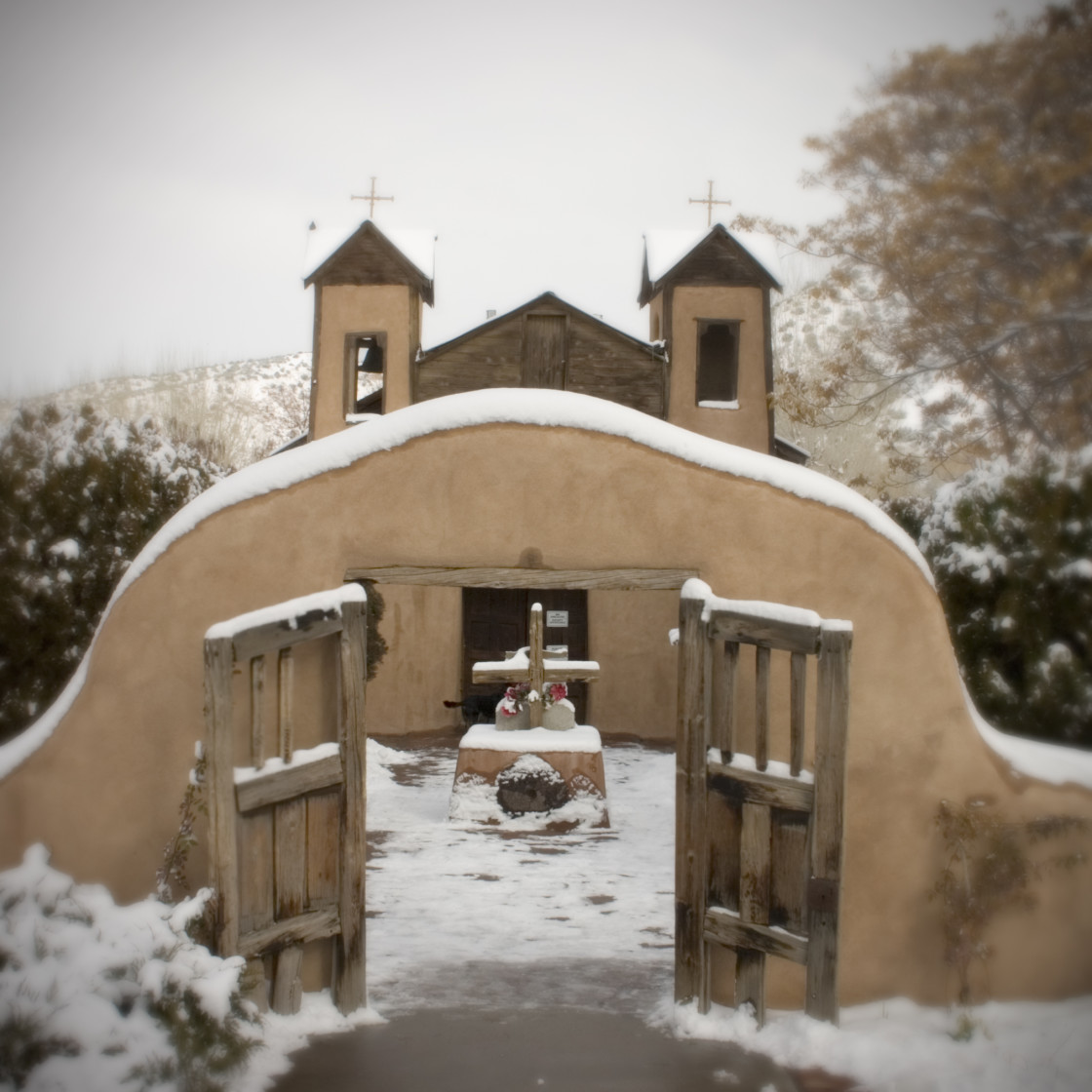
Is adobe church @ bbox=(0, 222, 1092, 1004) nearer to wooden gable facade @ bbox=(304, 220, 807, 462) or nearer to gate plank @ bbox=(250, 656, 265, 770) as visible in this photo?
gate plank @ bbox=(250, 656, 265, 770)

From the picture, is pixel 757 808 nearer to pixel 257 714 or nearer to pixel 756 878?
pixel 756 878

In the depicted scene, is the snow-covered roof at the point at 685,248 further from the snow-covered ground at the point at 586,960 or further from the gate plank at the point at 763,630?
the gate plank at the point at 763,630

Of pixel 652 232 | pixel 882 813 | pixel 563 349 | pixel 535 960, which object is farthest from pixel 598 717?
pixel 882 813

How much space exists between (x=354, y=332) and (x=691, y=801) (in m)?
11.3

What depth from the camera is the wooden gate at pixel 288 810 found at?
525 centimetres

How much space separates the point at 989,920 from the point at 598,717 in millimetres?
10145

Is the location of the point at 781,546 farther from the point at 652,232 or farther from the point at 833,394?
the point at 652,232

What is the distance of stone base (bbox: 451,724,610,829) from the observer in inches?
428

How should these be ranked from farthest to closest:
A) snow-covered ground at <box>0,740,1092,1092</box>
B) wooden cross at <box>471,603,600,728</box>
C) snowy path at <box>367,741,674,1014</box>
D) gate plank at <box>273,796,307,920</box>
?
wooden cross at <box>471,603,600,728</box>
snowy path at <box>367,741,674,1014</box>
gate plank at <box>273,796,307,920</box>
snow-covered ground at <box>0,740,1092,1092</box>

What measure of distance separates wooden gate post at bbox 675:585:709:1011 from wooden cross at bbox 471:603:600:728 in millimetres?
5849

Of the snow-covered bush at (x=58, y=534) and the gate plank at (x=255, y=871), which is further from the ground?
the snow-covered bush at (x=58, y=534)

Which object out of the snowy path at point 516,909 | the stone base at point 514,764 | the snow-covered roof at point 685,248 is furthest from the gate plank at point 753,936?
the snow-covered roof at point 685,248

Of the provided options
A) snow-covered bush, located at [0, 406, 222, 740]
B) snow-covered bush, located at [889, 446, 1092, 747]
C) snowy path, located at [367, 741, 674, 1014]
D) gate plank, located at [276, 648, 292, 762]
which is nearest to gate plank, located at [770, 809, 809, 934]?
snowy path, located at [367, 741, 674, 1014]

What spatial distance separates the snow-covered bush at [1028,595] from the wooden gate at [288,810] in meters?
4.91
